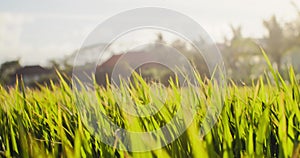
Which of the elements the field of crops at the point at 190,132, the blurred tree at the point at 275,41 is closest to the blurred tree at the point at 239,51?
the blurred tree at the point at 275,41

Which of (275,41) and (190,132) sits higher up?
(275,41)

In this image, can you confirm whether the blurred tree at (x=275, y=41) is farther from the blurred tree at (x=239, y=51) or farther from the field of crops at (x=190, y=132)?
the field of crops at (x=190, y=132)

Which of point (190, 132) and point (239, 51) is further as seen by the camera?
point (239, 51)

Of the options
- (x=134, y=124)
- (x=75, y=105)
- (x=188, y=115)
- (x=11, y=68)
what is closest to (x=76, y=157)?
(x=134, y=124)

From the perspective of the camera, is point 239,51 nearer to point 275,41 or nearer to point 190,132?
point 275,41

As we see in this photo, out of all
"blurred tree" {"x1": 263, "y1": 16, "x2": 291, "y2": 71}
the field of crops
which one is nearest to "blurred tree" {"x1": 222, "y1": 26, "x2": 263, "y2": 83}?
"blurred tree" {"x1": 263, "y1": 16, "x2": 291, "y2": 71}

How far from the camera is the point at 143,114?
4.65 ft

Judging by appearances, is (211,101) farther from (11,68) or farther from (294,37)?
(294,37)

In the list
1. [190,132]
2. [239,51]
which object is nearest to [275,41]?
[239,51]

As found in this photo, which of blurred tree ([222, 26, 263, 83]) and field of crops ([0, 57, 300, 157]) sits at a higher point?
blurred tree ([222, 26, 263, 83])

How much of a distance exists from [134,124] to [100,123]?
0.39m

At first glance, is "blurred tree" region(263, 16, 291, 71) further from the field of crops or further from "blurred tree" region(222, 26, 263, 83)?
the field of crops

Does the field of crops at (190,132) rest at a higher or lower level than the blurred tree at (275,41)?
lower

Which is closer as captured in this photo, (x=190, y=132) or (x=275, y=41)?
(x=190, y=132)
